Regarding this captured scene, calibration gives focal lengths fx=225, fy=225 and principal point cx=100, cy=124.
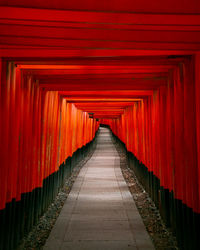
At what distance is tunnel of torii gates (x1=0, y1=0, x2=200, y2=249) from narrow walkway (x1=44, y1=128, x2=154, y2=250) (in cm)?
66

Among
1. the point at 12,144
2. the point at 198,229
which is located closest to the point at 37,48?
the point at 12,144

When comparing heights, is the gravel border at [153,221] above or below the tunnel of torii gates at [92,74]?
below

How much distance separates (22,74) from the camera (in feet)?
13.4

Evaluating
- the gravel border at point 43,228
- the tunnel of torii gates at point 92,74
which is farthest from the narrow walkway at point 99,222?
the tunnel of torii gates at point 92,74

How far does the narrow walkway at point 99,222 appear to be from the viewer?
415 cm

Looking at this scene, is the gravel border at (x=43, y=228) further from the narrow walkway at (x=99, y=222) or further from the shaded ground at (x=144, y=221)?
the narrow walkway at (x=99, y=222)

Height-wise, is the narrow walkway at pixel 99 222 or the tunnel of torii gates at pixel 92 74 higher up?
the tunnel of torii gates at pixel 92 74

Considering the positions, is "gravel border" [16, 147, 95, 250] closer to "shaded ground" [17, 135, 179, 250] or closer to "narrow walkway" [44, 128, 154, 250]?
"shaded ground" [17, 135, 179, 250]

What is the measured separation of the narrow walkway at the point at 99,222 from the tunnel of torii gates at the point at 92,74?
66cm

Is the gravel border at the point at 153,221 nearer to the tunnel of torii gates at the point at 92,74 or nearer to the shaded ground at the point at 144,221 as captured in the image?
the shaded ground at the point at 144,221

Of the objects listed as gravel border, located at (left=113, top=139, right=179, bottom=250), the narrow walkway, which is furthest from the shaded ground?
the narrow walkway

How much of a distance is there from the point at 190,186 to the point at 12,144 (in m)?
2.81

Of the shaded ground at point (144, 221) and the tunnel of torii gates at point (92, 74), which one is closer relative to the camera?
the tunnel of torii gates at point (92, 74)

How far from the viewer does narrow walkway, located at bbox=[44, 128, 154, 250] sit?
415 centimetres
